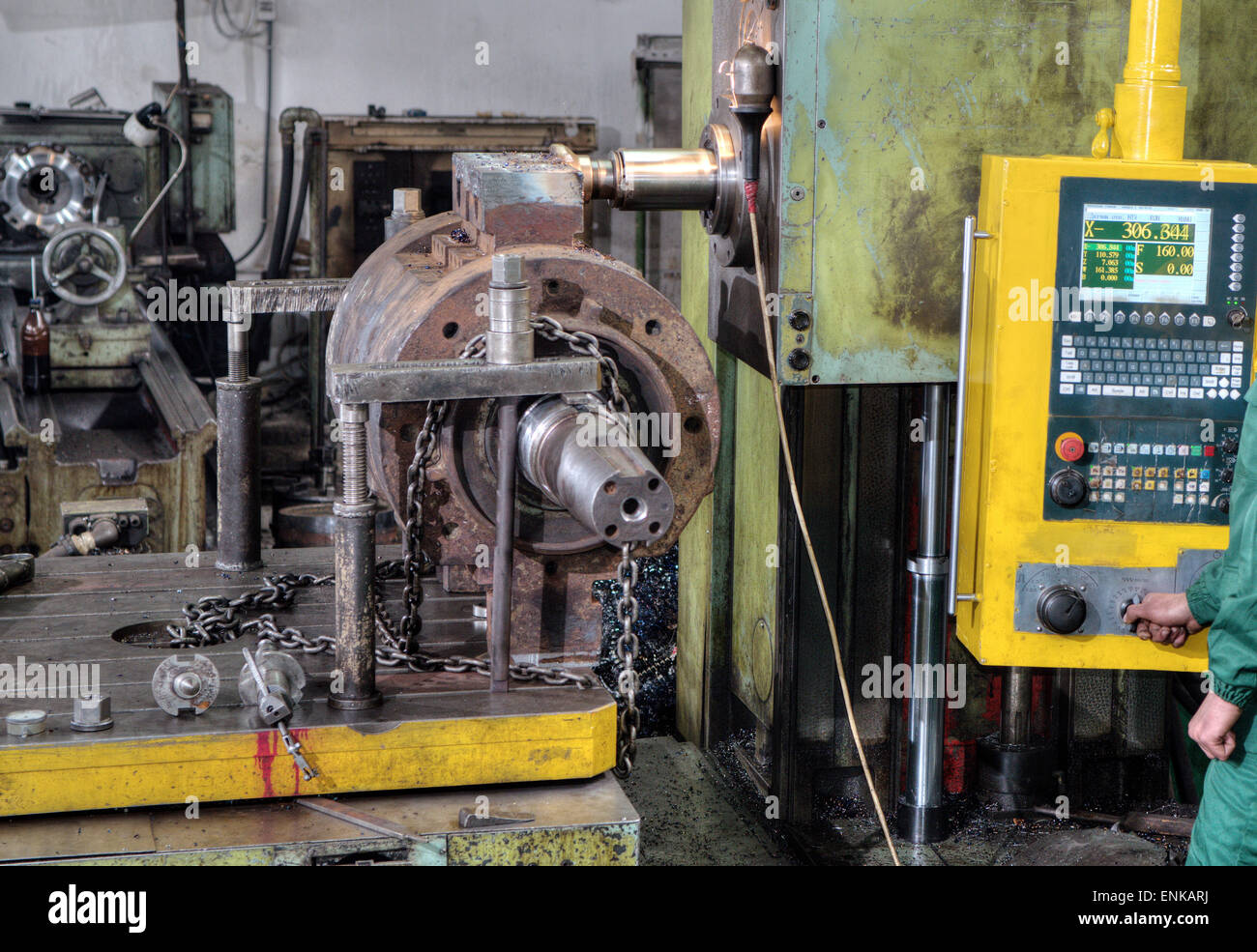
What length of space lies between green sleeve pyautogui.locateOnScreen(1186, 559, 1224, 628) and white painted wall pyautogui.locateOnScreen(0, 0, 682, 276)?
434cm

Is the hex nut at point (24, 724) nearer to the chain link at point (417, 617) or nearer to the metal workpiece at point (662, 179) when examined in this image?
the chain link at point (417, 617)

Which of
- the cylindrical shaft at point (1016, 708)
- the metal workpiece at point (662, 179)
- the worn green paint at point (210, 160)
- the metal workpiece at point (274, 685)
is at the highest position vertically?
the worn green paint at point (210, 160)

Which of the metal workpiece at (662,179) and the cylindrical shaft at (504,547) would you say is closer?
the cylindrical shaft at (504,547)

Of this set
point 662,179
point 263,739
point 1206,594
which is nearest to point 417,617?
point 263,739

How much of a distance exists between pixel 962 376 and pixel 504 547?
84 centimetres

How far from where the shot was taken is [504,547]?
165cm

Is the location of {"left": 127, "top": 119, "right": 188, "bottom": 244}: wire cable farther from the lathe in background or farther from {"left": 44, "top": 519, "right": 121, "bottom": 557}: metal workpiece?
{"left": 44, "top": 519, "right": 121, "bottom": 557}: metal workpiece

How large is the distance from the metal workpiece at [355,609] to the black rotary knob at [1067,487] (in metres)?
1.04

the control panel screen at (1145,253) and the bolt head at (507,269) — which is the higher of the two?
the control panel screen at (1145,253)

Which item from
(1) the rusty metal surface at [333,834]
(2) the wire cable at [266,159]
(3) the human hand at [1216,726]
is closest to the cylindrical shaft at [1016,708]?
(3) the human hand at [1216,726]

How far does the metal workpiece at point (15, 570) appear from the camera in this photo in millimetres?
2064

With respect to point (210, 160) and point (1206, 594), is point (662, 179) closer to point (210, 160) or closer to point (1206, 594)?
point (1206, 594)

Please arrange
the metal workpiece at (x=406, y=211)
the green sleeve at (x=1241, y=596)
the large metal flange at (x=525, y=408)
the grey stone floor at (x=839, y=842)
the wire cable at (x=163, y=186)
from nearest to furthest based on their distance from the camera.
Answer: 1. the large metal flange at (x=525, y=408)
2. the green sleeve at (x=1241, y=596)
3. the metal workpiece at (x=406, y=211)
4. the grey stone floor at (x=839, y=842)
5. the wire cable at (x=163, y=186)
